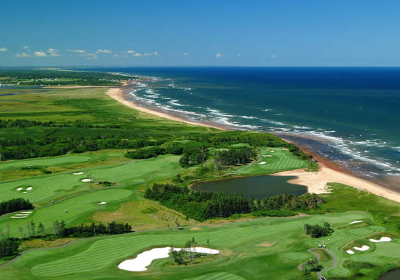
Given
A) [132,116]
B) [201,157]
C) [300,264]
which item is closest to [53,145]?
[201,157]

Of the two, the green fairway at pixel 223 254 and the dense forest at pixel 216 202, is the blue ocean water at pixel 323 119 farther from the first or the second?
the green fairway at pixel 223 254

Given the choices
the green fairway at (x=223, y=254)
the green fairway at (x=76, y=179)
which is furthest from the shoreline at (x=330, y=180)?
the green fairway at (x=76, y=179)

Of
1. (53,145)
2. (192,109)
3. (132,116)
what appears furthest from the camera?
(192,109)

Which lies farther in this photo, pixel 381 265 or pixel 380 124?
pixel 380 124

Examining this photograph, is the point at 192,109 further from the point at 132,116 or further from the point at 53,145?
the point at 53,145

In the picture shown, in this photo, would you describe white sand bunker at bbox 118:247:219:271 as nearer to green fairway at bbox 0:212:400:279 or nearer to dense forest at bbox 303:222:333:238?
green fairway at bbox 0:212:400:279

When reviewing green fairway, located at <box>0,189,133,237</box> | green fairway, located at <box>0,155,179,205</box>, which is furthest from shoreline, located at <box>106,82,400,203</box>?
green fairway, located at <box>0,189,133,237</box>

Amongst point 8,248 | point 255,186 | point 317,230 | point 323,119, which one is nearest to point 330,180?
point 255,186
